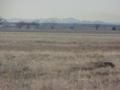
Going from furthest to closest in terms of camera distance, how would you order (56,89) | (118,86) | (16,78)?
(16,78), (118,86), (56,89)

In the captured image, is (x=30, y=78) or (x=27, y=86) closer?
(x=27, y=86)

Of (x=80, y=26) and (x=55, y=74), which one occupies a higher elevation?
(x=55, y=74)

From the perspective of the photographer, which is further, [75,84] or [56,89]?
[75,84]

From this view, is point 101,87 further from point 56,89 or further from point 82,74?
point 82,74

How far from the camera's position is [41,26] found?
144 m

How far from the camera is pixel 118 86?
1491 cm

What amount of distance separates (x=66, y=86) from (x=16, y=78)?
115 inches

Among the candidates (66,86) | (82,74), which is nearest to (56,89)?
(66,86)

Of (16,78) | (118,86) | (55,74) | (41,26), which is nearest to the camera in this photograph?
(118,86)

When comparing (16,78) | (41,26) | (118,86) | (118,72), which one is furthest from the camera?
(41,26)

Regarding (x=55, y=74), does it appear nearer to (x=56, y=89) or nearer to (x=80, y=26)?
(x=56, y=89)

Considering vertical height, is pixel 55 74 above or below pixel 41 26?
above

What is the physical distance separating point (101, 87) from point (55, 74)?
3772 millimetres

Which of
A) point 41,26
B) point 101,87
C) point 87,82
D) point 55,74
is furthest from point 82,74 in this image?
point 41,26
